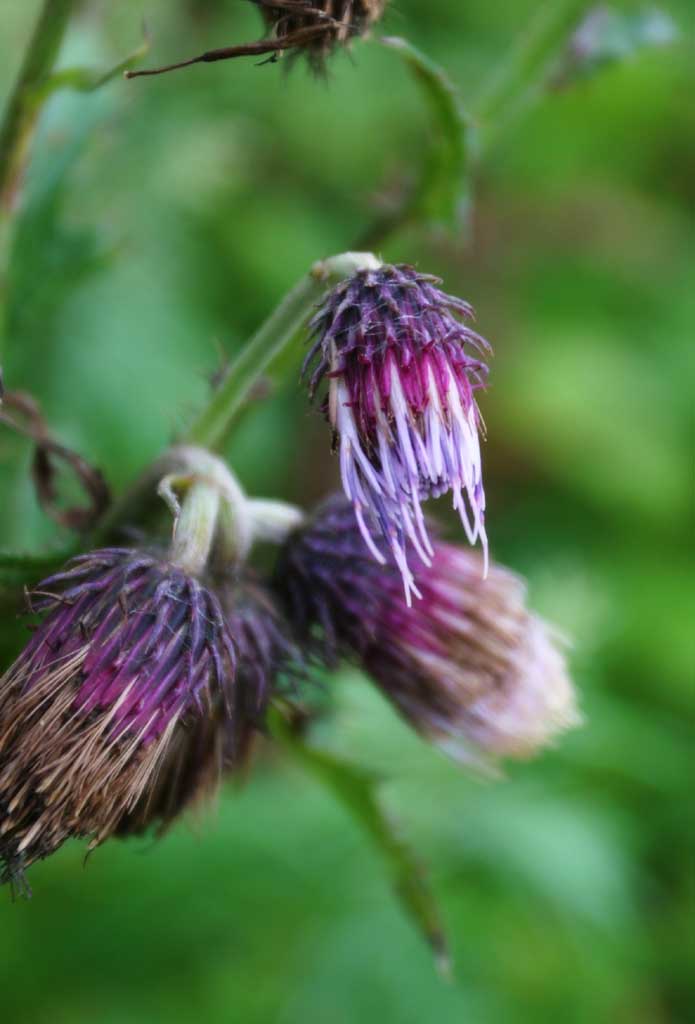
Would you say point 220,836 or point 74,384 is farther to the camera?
point 74,384

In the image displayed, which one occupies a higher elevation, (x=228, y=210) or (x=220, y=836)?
(x=228, y=210)

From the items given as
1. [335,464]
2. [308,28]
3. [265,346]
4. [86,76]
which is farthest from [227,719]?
[335,464]

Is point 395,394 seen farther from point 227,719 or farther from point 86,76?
point 86,76

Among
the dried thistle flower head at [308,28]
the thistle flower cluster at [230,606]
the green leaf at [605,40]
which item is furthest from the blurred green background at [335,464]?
the dried thistle flower head at [308,28]

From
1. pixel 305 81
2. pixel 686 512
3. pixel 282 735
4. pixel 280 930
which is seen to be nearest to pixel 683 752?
pixel 686 512

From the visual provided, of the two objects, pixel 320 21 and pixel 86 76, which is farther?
pixel 86 76

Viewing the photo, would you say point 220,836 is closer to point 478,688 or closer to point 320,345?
point 478,688
